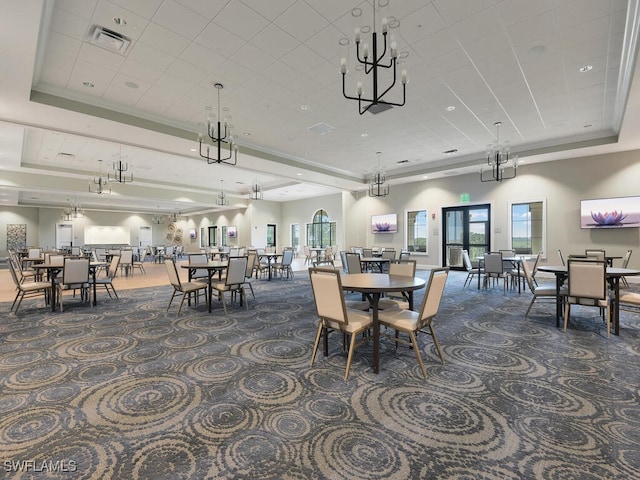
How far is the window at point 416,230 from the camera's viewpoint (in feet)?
39.3

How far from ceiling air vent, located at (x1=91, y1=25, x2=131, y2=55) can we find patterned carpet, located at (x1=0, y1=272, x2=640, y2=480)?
372cm

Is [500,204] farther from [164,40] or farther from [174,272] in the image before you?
[164,40]

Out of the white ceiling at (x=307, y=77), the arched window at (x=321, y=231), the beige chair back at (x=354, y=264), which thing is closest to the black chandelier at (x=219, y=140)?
the white ceiling at (x=307, y=77)

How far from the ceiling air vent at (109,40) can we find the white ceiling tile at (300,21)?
6.60 ft

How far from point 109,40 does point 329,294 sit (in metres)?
4.23

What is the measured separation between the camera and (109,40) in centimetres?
386

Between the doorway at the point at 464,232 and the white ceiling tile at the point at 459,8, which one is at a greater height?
the white ceiling tile at the point at 459,8

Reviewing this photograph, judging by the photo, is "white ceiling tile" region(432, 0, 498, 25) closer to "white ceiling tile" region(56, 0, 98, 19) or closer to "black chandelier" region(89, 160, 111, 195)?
"white ceiling tile" region(56, 0, 98, 19)

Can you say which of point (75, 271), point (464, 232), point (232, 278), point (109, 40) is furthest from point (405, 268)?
point (464, 232)

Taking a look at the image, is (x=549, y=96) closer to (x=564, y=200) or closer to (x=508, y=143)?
(x=508, y=143)

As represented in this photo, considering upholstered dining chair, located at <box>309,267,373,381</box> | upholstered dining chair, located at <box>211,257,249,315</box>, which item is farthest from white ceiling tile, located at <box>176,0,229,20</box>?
upholstered dining chair, located at <box>211,257,249,315</box>

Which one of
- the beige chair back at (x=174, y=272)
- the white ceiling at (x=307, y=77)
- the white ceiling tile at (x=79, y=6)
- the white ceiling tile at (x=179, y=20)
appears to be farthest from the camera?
the beige chair back at (x=174, y=272)

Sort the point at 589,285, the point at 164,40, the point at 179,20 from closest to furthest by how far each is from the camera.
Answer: the point at 179,20
the point at 589,285
the point at 164,40

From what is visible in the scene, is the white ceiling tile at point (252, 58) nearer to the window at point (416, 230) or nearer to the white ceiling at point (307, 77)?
the white ceiling at point (307, 77)
